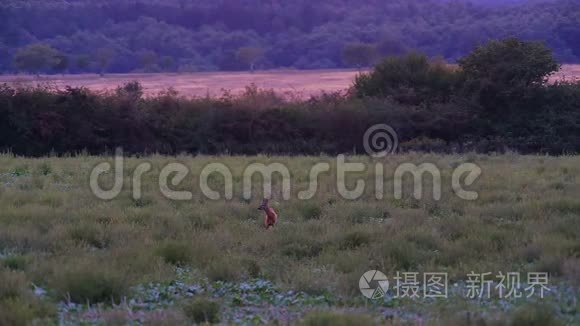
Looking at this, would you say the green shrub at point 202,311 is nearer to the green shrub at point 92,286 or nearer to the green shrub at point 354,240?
the green shrub at point 92,286

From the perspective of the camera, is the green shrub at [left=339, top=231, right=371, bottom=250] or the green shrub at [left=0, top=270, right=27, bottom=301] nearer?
the green shrub at [left=0, top=270, right=27, bottom=301]

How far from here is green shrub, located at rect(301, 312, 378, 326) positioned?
500cm

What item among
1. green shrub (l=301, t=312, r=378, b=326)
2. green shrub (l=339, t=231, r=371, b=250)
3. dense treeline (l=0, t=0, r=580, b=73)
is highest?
dense treeline (l=0, t=0, r=580, b=73)

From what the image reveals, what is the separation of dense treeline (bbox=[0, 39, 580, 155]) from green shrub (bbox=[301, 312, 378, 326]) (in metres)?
24.1

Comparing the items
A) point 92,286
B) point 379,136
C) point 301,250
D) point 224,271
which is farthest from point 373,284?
point 379,136

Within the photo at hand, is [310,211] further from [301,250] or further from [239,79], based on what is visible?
[239,79]

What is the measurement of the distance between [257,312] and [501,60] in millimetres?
28912

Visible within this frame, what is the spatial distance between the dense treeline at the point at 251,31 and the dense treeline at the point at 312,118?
1876 centimetres

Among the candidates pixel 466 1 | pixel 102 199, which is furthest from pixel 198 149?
pixel 466 1

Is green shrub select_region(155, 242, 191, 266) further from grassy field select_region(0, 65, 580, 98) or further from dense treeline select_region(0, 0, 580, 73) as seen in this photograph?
dense treeline select_region(0, 0, 580, 73)

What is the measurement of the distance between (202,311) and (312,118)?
27821mm

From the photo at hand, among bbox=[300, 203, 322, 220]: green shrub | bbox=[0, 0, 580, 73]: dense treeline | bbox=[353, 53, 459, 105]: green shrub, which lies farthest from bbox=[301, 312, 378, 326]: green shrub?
bbox=[0, 0, 580, 73]: dense treeline

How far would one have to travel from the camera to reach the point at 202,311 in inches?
215

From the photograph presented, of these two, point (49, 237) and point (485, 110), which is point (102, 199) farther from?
point (485, 110)
